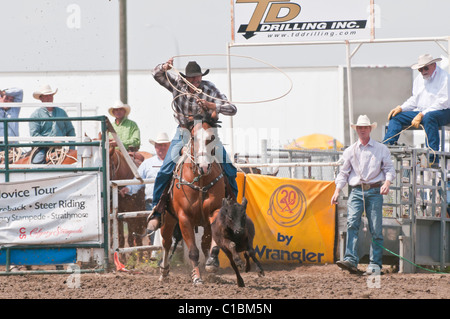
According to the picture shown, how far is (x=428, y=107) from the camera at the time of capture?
1138 centimetres

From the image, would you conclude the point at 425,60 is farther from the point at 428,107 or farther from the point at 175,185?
the point at 175,185

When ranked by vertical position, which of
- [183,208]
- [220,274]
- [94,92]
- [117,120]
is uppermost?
[94,92]

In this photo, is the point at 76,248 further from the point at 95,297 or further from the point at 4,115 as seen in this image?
the point at 4,115

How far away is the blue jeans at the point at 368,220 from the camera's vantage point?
1002 cm

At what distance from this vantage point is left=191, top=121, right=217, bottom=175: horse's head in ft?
27.9

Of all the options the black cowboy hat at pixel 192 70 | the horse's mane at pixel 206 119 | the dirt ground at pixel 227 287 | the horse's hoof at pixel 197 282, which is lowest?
the dirt ground at pixel 227 287

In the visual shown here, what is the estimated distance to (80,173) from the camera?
9664mm

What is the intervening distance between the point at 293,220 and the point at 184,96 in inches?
125

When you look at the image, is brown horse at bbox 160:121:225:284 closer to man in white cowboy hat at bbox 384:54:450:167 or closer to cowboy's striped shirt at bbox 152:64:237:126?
cowboy's striped shirt at bbox 152:64:237:126

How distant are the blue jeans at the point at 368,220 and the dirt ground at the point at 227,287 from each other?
0.98 ft

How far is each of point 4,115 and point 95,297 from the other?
530cm

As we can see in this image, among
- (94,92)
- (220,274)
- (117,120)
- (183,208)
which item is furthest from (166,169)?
(94,92)

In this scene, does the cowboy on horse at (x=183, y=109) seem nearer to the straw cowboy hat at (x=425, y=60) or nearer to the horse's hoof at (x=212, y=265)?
the horse's hoof at (x=212, y=265)

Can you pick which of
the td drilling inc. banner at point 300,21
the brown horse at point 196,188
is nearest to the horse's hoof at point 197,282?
the brown horse at point 196,188
